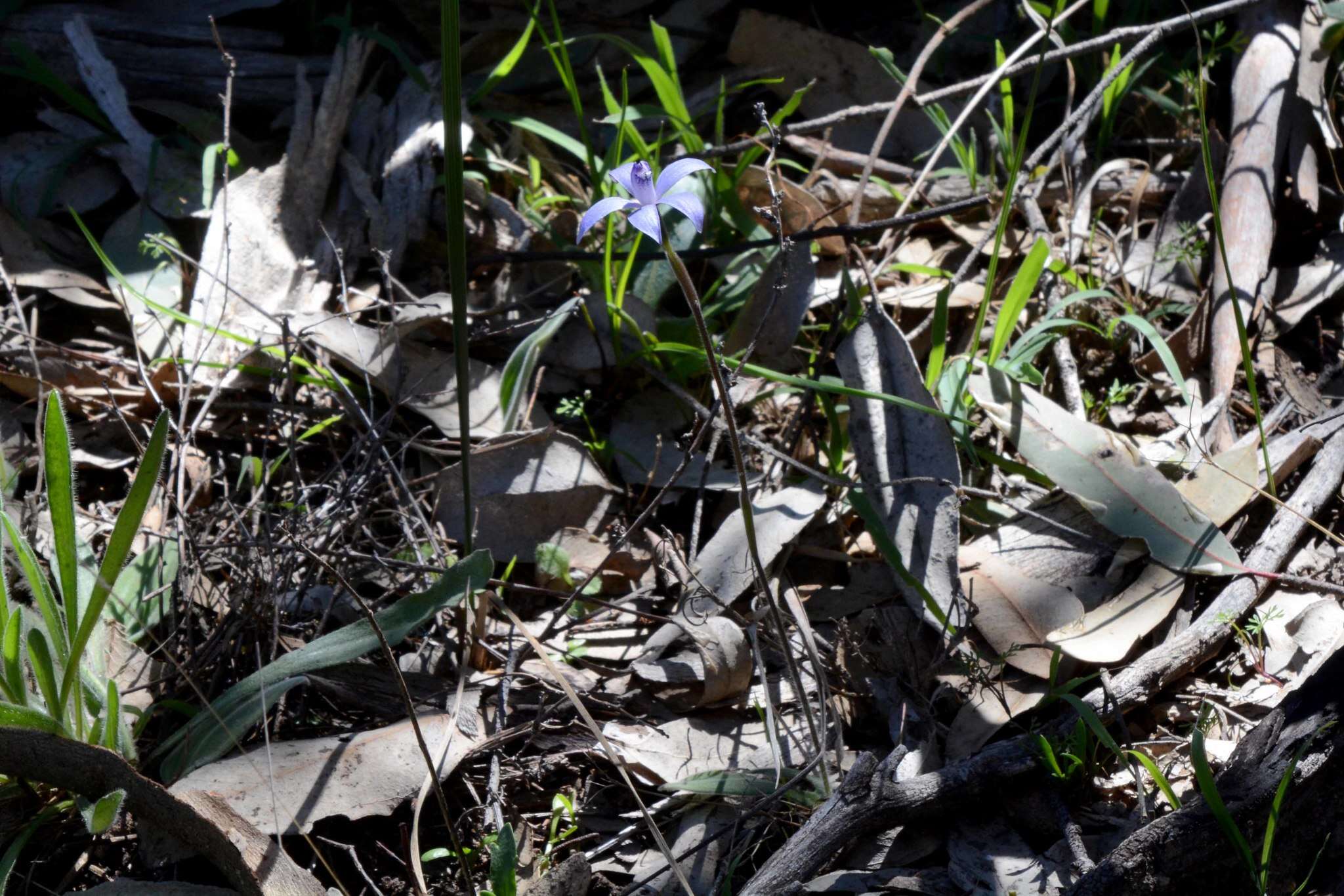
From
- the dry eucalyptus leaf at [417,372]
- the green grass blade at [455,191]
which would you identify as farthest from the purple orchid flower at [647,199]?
the dry eucalyptus leaf at [417,372]

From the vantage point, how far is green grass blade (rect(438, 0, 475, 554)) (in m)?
1.20

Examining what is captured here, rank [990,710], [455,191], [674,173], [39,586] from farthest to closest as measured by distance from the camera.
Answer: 1. [990,710]
2. [39,586]
3. [455,191]
4. [674,173]

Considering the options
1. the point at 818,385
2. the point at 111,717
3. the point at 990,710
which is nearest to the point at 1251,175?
the point at 818,385

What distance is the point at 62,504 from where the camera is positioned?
5.55 ft

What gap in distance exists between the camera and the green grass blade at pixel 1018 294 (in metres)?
2.19

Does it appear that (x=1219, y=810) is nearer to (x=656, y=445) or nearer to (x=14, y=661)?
(x=656, y=445)

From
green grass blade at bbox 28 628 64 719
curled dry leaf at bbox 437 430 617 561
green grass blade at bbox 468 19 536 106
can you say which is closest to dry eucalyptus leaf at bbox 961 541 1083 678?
curled dry leaf at bbox 437 430 617 561

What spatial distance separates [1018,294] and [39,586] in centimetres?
187

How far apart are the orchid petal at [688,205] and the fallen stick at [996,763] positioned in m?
0.85

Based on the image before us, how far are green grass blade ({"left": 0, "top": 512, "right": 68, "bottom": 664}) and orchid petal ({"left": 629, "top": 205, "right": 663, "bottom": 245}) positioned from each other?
1128 mm

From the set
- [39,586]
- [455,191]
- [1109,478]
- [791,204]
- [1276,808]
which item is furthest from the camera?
[791,204]

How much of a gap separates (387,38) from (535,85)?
44cm

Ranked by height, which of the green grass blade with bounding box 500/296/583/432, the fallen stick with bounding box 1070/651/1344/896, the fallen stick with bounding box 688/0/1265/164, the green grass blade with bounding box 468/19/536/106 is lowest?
the fallen stick with bounding box 1070/651/1344/896

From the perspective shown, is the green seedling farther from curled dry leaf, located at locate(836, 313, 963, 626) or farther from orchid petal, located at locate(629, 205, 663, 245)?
orchid petal, located at locate(629, 205, 663, 245)
